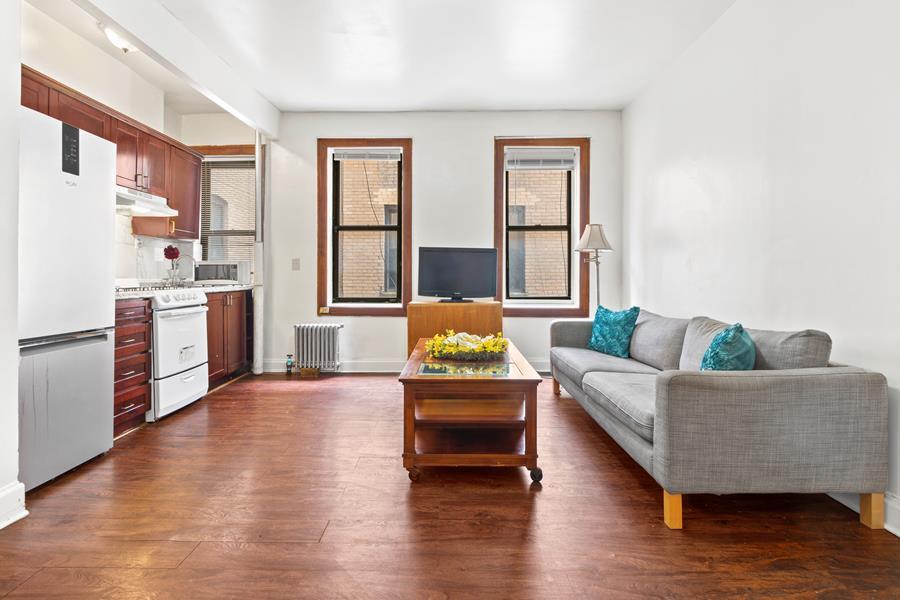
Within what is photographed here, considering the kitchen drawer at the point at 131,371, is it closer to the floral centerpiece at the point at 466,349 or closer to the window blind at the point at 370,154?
the floral centerpiece at the point at 466,349

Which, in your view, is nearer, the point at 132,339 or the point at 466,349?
the point at 466,349

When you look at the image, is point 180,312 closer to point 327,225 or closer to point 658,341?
point 327,225

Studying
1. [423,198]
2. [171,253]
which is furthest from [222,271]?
[423,198]

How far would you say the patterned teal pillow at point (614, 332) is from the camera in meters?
3.82

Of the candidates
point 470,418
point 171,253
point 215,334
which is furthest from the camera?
point 171,253

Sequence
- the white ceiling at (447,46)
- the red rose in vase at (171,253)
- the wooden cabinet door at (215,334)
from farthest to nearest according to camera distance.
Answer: the red rose in vase at (171,253), the wooden cabinet door at (215,334), the white ceiling at (447,46)

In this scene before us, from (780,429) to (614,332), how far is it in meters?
1.97

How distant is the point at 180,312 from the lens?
371cm

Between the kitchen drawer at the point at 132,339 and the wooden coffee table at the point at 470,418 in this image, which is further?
the kitchen drawer at the point at 132,339

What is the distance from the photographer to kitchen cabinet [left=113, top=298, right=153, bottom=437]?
123 inches

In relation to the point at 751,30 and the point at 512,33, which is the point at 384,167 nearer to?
the point at 512,33

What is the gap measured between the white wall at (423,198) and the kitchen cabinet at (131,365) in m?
1.86

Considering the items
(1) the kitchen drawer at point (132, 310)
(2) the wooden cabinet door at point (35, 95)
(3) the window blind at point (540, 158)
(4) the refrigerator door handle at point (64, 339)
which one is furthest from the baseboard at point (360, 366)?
(2) the wooden cabinet door at point (35, 95)

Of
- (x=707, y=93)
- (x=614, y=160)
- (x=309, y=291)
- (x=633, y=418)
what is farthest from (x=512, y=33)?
(x=309, y=291)
